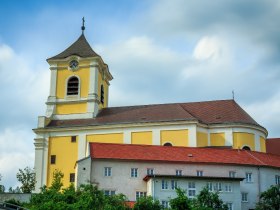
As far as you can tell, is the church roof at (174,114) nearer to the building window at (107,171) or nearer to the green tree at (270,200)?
the building window at (107,171)

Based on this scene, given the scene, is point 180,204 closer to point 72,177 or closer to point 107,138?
point 107,138

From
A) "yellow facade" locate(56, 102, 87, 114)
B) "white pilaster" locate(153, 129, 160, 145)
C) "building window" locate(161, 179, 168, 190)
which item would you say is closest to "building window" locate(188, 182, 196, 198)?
"building window" locate(161, 179, 168, 190)

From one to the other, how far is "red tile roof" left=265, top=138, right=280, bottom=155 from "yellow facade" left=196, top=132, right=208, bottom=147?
1125cm

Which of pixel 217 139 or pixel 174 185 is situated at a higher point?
pixel 217 139

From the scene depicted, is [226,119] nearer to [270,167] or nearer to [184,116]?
[184,116]

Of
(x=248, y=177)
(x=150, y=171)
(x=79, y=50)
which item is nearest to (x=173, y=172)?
(x=150, y=171)

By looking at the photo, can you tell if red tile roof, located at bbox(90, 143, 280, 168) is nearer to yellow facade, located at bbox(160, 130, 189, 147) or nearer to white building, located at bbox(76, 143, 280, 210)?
white building, located at bbox(76, 143, 280, 210)

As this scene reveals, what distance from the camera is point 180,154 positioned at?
5425 centimetres

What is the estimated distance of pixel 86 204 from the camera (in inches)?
1727

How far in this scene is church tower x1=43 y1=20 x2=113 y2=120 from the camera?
66.4 meters

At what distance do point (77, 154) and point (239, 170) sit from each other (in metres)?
18.6

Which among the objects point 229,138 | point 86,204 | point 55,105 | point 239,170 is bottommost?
point 86,204

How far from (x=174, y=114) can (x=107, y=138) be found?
775 centimetres

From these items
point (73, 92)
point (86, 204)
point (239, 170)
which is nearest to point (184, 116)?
point (239, 170)
